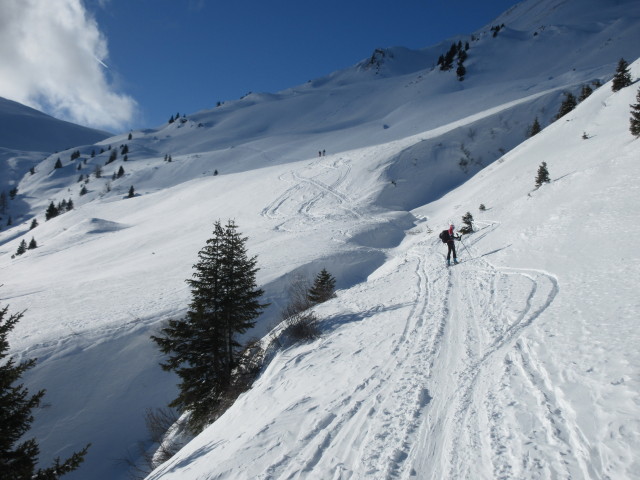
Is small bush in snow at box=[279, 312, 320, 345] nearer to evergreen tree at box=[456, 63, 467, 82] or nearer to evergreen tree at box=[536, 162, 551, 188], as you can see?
evergreen tree at box=[536, 162, 551, 188]

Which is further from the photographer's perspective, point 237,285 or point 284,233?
point 284,233

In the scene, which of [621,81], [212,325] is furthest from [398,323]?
[621,81]

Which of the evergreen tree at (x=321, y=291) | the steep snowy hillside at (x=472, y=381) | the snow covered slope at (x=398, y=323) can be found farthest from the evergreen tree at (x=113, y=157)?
the steep snowy hillside at (x=472, y=381)

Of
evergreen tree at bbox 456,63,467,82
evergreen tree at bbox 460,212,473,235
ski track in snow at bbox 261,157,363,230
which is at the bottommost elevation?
evergreen tree at bbox 460,212,473,235

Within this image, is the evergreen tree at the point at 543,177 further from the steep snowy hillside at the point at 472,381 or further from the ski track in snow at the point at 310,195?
the ski track in snow at the point at 310,195

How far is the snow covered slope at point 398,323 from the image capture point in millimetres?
4184

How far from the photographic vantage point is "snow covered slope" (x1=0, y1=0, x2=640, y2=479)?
4.18m

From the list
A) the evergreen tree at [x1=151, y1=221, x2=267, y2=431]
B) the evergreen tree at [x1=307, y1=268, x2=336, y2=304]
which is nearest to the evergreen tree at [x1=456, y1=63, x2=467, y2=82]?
the evergreen tree at [x1=307, y1=268, x2=336, y2=304]

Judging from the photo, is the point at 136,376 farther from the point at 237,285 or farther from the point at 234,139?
the point at 234,139

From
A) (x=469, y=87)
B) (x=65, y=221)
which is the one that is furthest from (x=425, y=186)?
Answer: (x=469, y=87)

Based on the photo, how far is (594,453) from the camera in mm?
3348

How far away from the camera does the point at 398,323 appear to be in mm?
8680

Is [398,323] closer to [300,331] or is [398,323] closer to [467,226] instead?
[300,331]

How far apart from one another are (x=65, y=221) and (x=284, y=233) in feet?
170
